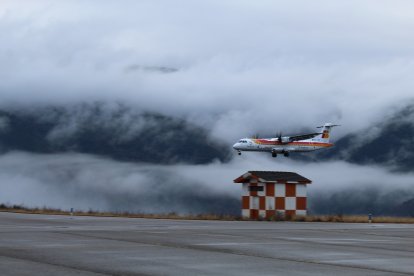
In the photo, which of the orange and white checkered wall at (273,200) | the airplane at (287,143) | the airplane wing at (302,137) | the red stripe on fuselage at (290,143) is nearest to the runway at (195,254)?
the orange and white checkered wall at (273,200)

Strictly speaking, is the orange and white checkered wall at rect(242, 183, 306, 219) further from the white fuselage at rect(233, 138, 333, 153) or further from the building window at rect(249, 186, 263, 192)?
the white fuselage at rect(233, 138, 333, 153)

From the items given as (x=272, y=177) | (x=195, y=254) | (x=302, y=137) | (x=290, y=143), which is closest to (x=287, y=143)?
(x=290, y=143)

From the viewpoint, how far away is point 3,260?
53.4ft

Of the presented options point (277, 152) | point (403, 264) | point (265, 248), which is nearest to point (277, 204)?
point (265, 248)

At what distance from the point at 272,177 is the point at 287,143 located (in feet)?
188

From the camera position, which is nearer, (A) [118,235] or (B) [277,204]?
(A) [118,235]

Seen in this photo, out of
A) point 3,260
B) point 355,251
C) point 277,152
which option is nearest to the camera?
point 3,260

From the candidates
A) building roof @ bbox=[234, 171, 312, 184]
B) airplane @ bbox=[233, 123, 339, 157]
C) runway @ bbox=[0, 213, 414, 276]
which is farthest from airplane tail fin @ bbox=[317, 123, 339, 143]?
runway @ bbox=[0, 213, 414, 276]

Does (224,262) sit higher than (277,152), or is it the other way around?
(277,152)

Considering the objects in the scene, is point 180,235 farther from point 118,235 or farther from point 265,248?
point 265,248

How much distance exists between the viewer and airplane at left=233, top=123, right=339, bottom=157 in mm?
102500

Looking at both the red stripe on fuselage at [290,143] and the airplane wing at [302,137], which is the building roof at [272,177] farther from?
the airplane wing at [302,137]

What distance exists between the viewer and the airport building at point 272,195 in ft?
166

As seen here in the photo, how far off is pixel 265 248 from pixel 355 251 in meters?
2.47
